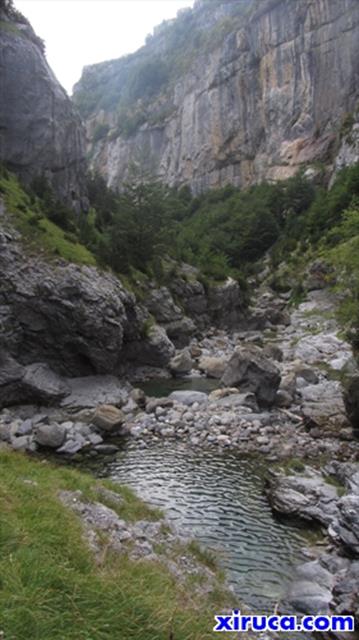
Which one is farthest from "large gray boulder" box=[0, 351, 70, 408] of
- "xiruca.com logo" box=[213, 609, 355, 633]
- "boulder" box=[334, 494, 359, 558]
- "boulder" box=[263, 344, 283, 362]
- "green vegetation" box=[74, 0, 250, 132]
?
"green vegetation" box=[74, 0, 250, 132]

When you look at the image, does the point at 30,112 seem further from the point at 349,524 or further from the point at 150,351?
the point at 349,524

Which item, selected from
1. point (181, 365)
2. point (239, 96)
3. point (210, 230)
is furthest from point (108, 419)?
point (239, 96)

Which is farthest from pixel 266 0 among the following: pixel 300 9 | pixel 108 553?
pixel 108 553

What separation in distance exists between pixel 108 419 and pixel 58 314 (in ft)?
26.5

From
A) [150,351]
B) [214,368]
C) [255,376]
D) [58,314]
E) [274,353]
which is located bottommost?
[274,353]

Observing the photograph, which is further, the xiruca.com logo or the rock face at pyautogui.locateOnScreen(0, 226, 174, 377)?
the rock face at pyautogui.locateOnScreen(0, 226, 174, 377)

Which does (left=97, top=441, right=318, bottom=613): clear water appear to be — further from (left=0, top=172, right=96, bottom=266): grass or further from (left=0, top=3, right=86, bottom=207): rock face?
(left=0, top=3, right=86, bottom=207): rock face

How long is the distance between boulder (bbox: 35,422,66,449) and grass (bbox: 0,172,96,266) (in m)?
12.0

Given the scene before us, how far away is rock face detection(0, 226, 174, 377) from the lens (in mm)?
25344

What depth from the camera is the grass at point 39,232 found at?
27.7 metres

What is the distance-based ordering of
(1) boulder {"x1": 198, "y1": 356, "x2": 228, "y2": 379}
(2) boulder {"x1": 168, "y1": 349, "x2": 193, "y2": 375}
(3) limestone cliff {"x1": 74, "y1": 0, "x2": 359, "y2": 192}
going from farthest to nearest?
(3) limestone cliff {"x1": 74, "y1": 0, "x2": 359, "y2": 192} → (2) boulder {"x1": 168, "y1": 349, "x2": 193, "y2": 375} → (1) boulder {"x1": 198, "y1": 356, "x2": 228, "y2": 379}

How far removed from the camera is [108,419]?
2050 cm

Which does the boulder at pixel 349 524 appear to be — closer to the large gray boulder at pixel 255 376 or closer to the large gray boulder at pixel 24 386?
the large gray boulder at pixel 255 376

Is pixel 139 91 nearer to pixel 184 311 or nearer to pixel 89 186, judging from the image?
pixel 89 186
